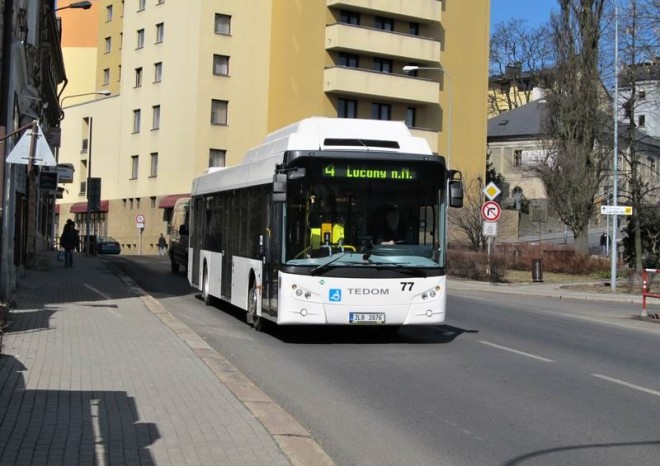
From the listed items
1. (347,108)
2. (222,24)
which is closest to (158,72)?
(222,24)

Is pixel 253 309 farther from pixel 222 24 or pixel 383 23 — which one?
pixel 383 23

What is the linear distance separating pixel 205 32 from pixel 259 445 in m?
54.1

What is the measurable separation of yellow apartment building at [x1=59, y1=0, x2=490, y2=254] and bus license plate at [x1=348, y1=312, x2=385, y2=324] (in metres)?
41.1

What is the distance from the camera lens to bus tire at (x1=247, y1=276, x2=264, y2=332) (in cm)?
1453

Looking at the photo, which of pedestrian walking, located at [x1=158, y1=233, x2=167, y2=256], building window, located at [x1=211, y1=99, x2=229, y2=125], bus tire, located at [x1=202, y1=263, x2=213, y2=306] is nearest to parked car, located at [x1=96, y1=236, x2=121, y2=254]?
pedestrian walking, located at [x1=158, y1=233, x2=167, y2=256]

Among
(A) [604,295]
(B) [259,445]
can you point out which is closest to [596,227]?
(A) [604,295]

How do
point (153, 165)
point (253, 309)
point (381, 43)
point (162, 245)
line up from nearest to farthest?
point (253, 309) < point (162, 245) < point (381, 43) < point (153, 165)

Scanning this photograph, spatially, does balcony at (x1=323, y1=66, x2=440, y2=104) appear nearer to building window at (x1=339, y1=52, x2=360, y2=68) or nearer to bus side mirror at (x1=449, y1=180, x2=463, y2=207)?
building window at (x1=339, y1=52, x2=360, y2=68)

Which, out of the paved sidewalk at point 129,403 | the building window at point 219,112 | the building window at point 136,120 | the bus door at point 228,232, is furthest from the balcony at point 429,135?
the paved sidewalk at point 129,403

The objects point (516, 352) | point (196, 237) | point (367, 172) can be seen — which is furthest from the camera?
point (196, 237)

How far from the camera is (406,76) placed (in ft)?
192

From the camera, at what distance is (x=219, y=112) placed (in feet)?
191

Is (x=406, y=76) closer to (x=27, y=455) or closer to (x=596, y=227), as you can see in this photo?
(x=596, y=227)

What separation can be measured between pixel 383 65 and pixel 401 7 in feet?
13.8
